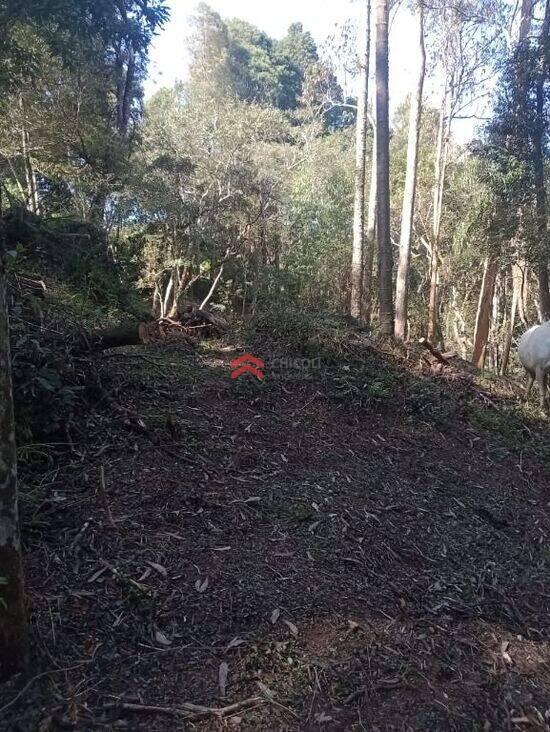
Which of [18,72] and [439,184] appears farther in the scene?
[439,184]

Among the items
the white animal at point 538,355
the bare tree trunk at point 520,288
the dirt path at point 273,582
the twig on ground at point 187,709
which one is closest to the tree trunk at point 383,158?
the white animal at point 538,355

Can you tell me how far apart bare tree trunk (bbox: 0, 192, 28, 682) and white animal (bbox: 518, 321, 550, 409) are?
6.60 metres

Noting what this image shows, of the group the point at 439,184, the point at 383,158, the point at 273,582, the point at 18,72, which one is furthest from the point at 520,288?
A: the point at 273,582

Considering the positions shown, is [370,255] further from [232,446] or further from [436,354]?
[232,446]

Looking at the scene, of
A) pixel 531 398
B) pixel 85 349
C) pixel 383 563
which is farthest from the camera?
pixel 531 398

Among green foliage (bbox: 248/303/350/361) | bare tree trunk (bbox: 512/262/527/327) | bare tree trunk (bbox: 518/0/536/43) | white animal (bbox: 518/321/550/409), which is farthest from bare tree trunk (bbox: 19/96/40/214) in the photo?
bare tree trunk (bbox: 512/262/527/327)

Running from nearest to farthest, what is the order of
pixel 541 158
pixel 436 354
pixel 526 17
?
pixel 436 354, pixel 541 158, pixel 526 17

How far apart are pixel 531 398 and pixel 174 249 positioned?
576 centimetres

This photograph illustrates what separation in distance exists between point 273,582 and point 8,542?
133 centimetres

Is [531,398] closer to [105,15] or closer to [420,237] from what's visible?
[105,15]

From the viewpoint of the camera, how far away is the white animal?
6840 mm

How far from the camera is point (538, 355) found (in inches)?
271

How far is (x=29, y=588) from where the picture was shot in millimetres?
2373

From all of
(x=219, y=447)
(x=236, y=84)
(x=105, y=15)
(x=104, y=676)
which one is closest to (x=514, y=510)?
(x=219, y=447)
